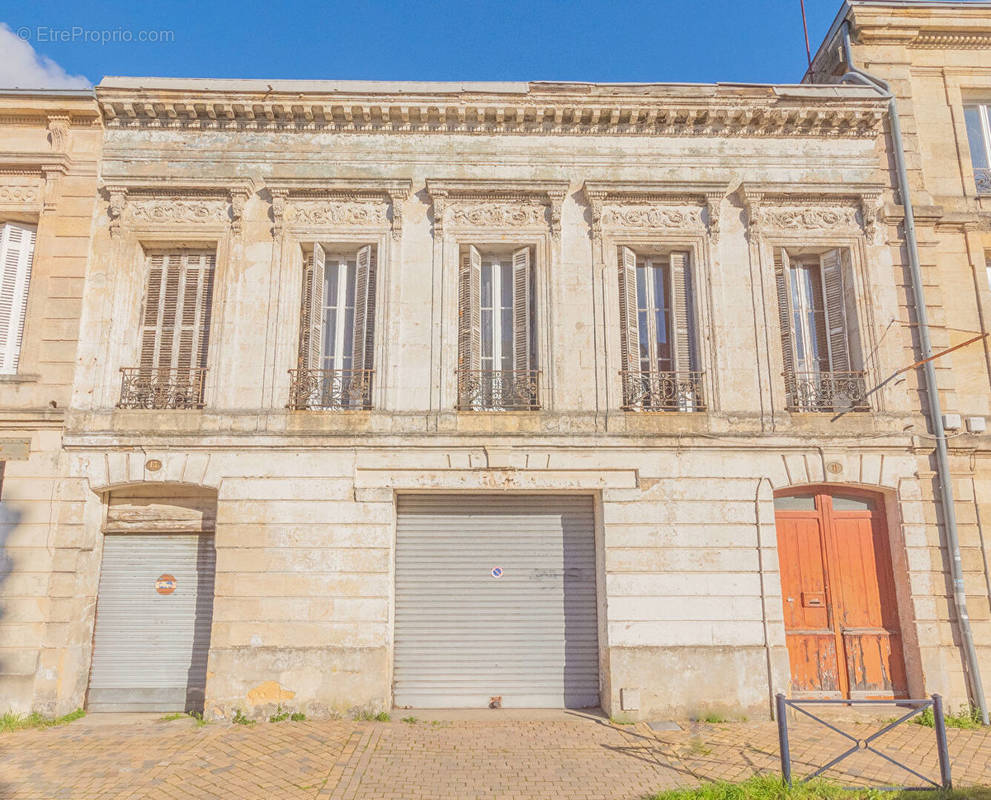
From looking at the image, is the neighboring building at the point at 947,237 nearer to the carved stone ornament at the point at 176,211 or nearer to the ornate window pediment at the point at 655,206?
the ornate window pediment at the point at 655,206

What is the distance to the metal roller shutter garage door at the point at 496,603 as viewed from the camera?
8.05 metres

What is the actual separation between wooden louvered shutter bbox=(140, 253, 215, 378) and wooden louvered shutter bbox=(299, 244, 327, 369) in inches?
48.1

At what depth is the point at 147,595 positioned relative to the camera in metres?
8.22

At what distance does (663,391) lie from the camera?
8.66 metres

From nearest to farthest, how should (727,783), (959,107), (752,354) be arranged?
(727,783) < (752,354) < (959,107)

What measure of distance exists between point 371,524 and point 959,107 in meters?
10.3

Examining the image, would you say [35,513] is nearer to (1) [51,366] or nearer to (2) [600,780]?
(1) [51,366]

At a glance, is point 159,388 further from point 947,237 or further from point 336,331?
point 947,237

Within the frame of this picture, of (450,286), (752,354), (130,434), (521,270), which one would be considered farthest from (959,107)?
(130,434)

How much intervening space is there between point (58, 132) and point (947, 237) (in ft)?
40.3

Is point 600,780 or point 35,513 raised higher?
point 35,513

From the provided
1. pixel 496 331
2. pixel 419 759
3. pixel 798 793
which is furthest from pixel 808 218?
pixel 419 759

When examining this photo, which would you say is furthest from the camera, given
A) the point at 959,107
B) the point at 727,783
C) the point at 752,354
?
the point at 959,107

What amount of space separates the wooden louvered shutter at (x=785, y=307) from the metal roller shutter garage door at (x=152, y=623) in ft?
26.1
